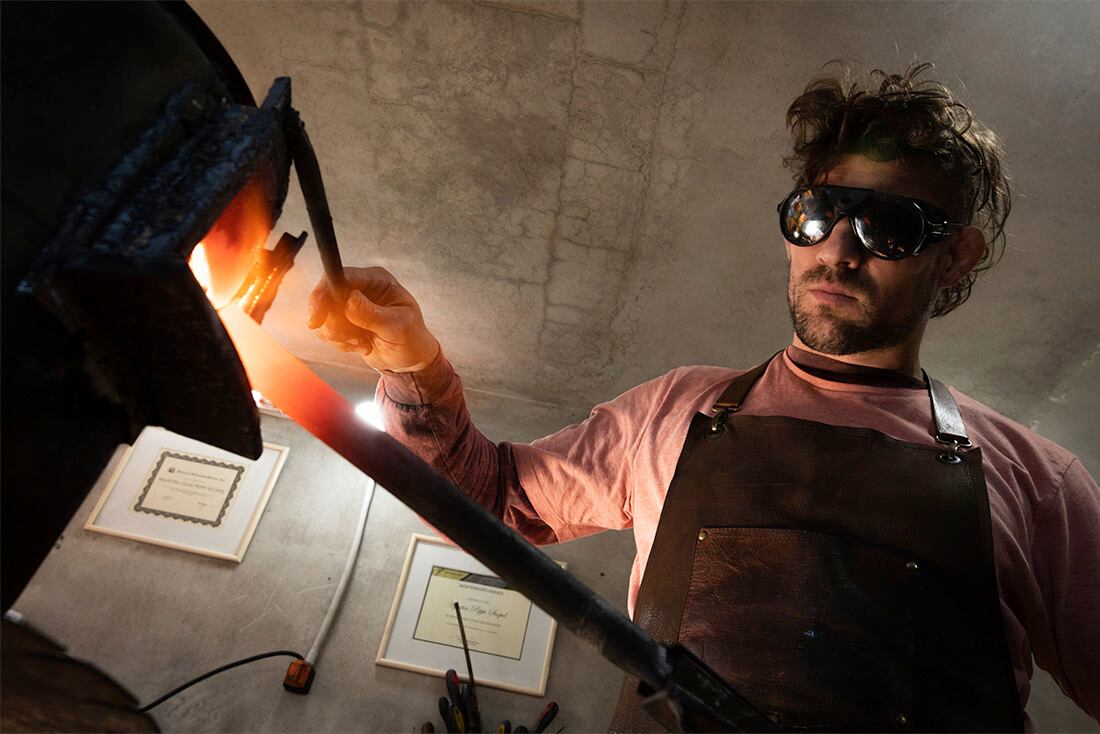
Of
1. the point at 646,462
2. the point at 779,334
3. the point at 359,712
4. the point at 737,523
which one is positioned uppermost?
the point at 779,334

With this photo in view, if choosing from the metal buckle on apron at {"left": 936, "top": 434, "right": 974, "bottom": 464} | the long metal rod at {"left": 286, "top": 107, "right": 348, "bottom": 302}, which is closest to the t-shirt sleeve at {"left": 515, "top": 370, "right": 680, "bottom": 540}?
the metal buckle on apron at {"left": 936, "top": 434, "right": 974, "bottom": 464}

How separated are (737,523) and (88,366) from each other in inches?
40.6

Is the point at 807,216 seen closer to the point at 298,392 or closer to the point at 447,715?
the point at 298,392

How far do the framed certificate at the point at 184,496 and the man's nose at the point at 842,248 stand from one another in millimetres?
2968

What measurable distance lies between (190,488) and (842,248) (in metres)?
3.24

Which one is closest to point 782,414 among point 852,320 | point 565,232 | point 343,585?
point 852,320

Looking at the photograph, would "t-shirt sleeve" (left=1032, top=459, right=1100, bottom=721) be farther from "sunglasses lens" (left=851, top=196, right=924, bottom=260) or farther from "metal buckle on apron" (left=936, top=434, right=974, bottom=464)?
"sunglasses lens" (left=851, top=196, right=924, bottom=260)

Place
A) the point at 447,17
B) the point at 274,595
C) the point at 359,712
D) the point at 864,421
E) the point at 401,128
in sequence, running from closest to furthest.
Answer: the point at 864,421 → the point at 447,17 → the point at 401,128 → the point at 359,712 → the point at 274,595

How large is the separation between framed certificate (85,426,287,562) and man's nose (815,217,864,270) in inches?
117

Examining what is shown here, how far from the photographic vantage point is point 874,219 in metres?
1.46

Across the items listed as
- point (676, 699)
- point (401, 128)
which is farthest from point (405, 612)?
point (676, 699)

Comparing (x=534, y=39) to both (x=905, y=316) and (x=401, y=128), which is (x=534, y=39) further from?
(x=905, y=316)

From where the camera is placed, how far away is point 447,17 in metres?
2.35

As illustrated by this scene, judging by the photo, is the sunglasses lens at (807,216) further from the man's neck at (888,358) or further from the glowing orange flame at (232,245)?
the glowing orange flame at (232,245)
